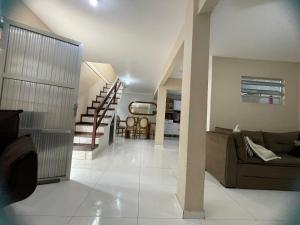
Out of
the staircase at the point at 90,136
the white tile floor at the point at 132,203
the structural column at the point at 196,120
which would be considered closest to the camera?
the white tile floor at the point at 132,203

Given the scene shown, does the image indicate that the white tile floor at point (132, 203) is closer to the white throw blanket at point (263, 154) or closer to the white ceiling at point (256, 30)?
the white throw blanket at point (263, 154)

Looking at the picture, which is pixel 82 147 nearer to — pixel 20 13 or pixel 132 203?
pixel 132 203

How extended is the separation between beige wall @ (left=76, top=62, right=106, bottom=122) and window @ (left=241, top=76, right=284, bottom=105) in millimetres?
4391

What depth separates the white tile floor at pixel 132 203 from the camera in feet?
5.22

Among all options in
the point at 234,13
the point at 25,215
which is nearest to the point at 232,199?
the point at 25,215

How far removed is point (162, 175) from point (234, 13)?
2.64 metres

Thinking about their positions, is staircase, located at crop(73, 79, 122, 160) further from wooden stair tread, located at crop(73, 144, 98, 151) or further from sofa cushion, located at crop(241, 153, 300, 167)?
sofa cushion, located at crop(241, 153, 300, 167)

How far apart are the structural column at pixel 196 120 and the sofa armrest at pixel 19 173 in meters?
1.31

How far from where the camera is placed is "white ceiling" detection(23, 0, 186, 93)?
238 cm

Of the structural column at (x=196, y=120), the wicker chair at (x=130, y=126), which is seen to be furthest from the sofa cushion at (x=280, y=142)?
the wicker chair at (x=130, y=126)

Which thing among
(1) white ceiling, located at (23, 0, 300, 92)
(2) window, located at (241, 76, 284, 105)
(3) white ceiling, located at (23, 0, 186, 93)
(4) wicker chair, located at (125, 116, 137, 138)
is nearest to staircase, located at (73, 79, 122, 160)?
(3) white ceiling, located at (23, 0, 186, 93)

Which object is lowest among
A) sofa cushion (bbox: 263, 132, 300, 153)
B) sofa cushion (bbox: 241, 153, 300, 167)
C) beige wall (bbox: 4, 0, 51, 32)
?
sofa cushion (bbox: 241, 153, 300, 167)

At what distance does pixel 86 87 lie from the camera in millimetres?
5883

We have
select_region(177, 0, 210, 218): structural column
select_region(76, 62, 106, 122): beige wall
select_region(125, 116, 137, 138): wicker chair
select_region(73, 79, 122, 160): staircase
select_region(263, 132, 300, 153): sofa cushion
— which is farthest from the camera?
select_region(125, 116, 137, 138): wicker chair
